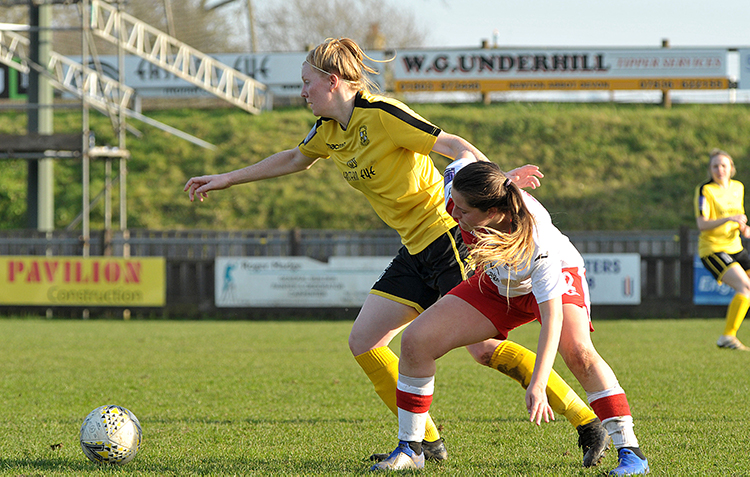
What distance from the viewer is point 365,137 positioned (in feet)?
12.4

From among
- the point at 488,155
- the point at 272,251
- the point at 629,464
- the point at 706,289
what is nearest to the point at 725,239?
the point at 706,289

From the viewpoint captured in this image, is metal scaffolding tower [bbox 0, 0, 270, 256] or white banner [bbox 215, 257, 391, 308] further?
metal scaffolding tower [bbox 0, 0, 270, 256]

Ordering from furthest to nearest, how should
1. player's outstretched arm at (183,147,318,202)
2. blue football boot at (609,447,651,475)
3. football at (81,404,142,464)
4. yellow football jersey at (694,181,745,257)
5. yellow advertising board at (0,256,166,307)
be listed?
yellow advertising board at (0,256,166,307)
yellow football jersey at (694,181,745,257)
player's outstretched arm at (183,147,318,202)
football at (81,404,142,464)
blue football boot at (609,447,651,475)

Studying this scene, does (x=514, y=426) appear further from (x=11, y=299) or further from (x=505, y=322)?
(x=11, y=299)

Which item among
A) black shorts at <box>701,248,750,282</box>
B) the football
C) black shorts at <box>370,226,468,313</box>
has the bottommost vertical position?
the football

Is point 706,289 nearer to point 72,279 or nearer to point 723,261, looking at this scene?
point 723,261

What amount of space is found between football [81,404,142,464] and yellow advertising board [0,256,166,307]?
10670 millimetres

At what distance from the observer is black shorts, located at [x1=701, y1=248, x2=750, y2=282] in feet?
27.4

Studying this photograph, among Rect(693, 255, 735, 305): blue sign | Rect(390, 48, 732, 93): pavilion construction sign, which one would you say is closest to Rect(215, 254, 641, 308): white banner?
Rect(693, 255, 735, 305): blue sign

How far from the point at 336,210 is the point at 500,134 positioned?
245 inches

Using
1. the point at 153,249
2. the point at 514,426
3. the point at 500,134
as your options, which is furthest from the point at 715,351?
the point at 500,134

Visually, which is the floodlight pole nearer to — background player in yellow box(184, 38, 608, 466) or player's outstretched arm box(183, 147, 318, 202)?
player's outstretched arm box(183, 147, 318, 202)

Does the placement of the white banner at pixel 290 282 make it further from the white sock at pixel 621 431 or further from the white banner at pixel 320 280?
the white sock at pixel 621 431

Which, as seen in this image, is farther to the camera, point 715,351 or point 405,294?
point 715,351
